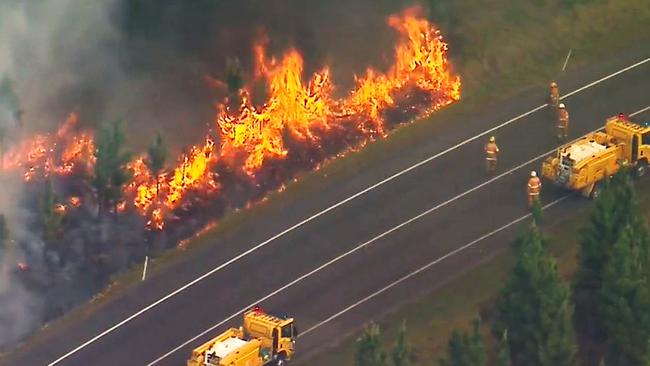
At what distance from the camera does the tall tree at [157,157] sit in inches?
2552

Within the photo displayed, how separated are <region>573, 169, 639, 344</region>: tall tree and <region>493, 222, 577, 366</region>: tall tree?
7.65 feet

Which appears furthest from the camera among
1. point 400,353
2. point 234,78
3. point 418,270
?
point 234,78

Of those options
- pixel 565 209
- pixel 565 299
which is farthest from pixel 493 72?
pixel 565 299

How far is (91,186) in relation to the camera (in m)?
64.0

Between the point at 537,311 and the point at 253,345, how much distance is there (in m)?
9.04

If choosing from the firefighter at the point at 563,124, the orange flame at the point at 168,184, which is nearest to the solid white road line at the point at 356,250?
the firefighter at the point at 563,124

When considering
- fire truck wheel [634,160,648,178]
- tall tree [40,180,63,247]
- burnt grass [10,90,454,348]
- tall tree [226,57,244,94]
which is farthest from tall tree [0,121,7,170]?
fire truck wheel [634,160,648,178]

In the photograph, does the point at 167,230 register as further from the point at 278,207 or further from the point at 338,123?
the point at 338,123

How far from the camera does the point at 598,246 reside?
57.3m

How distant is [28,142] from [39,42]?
433 centimetres

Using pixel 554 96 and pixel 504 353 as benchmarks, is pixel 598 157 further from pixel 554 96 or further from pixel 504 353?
pixel 504 353

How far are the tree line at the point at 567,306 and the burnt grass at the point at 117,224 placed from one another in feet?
37.8

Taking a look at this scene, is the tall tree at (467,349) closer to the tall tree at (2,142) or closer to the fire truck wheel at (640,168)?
the fire truck wheel at (640,168)

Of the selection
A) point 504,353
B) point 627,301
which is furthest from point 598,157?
point 504,353
